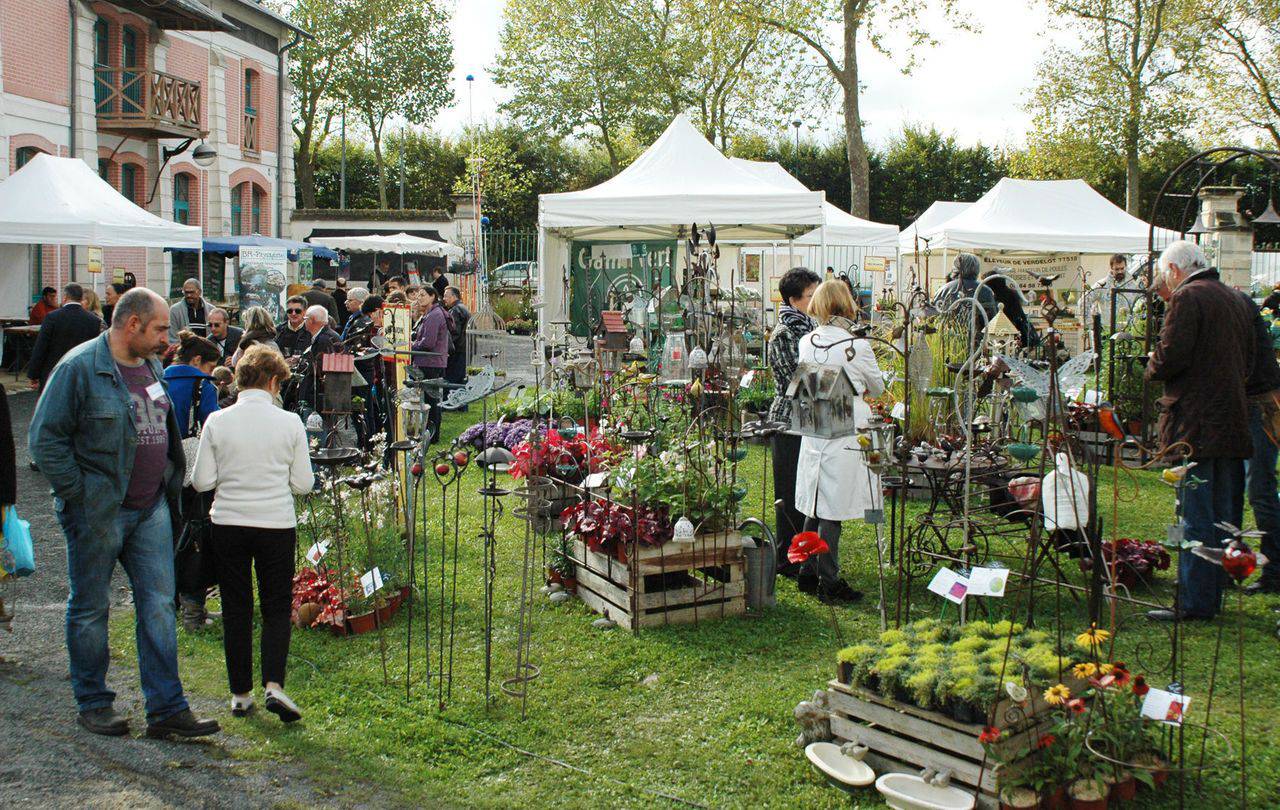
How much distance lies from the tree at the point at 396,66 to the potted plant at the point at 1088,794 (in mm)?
40796

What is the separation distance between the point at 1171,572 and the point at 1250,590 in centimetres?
57

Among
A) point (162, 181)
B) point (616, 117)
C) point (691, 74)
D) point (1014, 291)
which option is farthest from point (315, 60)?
point (1014, 291)

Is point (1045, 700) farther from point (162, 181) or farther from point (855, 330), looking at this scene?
point (162, 181)

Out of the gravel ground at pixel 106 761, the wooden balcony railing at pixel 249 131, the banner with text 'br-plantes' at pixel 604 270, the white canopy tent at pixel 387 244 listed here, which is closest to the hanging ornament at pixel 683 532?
the gravel ground at pixel 106 761

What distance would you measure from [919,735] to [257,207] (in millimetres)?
26184

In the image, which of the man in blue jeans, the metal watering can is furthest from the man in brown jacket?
the man in blue jeans

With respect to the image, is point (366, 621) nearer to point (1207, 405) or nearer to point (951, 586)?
point (951, 586)

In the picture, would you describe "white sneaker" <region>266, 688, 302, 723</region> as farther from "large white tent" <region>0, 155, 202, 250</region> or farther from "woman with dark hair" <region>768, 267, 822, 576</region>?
"large white tent" <region>0, 155, 202, 250</region>

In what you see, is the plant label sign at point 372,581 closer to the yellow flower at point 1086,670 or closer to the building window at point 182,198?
the yellow flower at point 1086,670

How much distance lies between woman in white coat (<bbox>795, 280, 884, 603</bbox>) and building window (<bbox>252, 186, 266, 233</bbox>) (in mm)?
23764

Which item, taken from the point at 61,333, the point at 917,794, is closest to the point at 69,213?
the point at 61,333

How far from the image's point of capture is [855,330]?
14.9 feet

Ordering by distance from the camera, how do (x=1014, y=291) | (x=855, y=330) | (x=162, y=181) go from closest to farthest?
(x=855, y=330), (x=1014, y=291), (x=162, y=181)

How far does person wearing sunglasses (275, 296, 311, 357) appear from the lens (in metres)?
9.19
